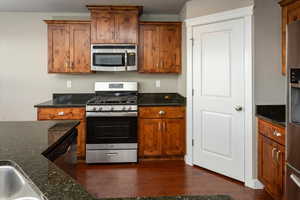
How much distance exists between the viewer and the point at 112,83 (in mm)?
4891

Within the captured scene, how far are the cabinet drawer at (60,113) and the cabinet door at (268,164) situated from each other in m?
2.49

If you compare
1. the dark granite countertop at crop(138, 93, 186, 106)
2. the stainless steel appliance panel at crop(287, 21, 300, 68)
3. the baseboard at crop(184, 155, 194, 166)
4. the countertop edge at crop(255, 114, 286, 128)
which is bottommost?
the baseboard at crop(184, 155, 194, 166)

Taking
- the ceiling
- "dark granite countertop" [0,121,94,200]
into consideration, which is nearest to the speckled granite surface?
"dark granite countertop" [0,121,94,200]

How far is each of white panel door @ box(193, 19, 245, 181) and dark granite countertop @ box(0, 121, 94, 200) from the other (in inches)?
79.9

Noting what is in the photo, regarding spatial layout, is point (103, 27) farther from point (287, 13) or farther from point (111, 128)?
point (287, 13)

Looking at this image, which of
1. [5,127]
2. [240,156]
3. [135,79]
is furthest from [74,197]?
[135,79]

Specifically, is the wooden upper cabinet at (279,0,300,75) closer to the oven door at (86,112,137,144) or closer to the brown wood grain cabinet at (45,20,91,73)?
the oven door at (86,112,137,144)

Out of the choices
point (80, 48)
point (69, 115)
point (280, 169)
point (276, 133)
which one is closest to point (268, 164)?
point (280, 169)

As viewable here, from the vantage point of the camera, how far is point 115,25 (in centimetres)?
458

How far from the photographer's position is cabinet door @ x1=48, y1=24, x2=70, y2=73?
15.1ft

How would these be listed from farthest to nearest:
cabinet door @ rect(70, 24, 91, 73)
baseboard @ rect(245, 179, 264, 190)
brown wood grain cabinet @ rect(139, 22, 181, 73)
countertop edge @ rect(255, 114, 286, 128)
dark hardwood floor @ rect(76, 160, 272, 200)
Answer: brown wood grain cabinet @ rect(139, 22, 181, 73) < cabinet door @ rect(70, 24, 91, 73) < baseboard @ rect(245, 179, 264, 190) < dark hardwood floor @ rect(76, 160, 272, 200) < countertop edge @ rect(255, 114, 286, 128)

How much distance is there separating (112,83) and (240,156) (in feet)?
7.80

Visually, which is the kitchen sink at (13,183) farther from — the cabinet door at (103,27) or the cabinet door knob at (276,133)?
the cabinet door at (103,27)

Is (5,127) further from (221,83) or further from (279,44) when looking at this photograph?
(279,44)
